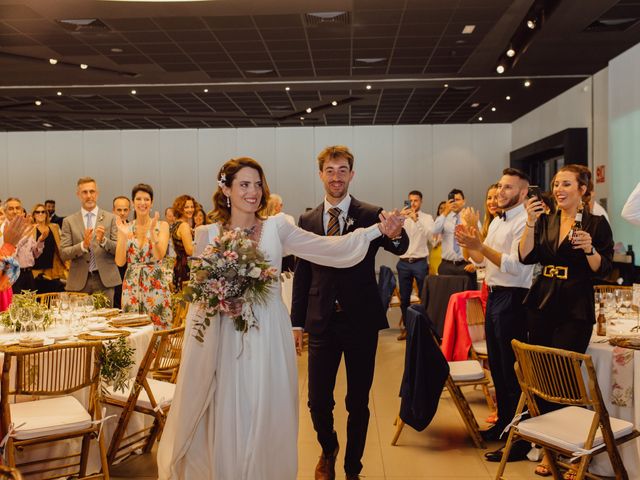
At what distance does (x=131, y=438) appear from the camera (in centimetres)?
443

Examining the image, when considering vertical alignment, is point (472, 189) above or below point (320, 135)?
below

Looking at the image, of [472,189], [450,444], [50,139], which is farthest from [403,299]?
[50,139]

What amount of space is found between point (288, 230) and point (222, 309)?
598mm

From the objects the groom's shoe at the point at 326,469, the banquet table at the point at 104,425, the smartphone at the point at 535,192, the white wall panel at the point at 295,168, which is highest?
the white wall panel at the point at 295,168

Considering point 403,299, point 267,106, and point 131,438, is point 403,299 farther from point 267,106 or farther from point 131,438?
point 267,106

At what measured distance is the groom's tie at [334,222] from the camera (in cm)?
381

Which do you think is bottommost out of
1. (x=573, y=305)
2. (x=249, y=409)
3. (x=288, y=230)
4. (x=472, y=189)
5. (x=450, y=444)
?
(x=450, y=444)

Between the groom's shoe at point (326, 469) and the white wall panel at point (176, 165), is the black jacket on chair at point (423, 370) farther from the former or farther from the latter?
the white wall panel at point (176, 165)

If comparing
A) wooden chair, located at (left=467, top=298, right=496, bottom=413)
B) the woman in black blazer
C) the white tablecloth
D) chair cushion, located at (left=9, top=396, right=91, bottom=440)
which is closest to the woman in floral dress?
chair cushion, located at (left=9, top=396, right=91, bottom=440)

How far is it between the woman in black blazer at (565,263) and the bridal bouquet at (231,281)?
68.1 inches

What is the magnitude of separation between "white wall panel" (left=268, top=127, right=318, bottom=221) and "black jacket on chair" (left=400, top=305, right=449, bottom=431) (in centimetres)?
1414

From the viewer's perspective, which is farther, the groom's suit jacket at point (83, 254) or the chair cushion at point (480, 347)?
the groom's suit jacket at point (83, 254)

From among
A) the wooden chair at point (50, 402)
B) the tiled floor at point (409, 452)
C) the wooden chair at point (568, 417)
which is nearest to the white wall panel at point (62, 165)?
the tiled floor at point (409, 452)

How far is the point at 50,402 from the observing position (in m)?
3.75
